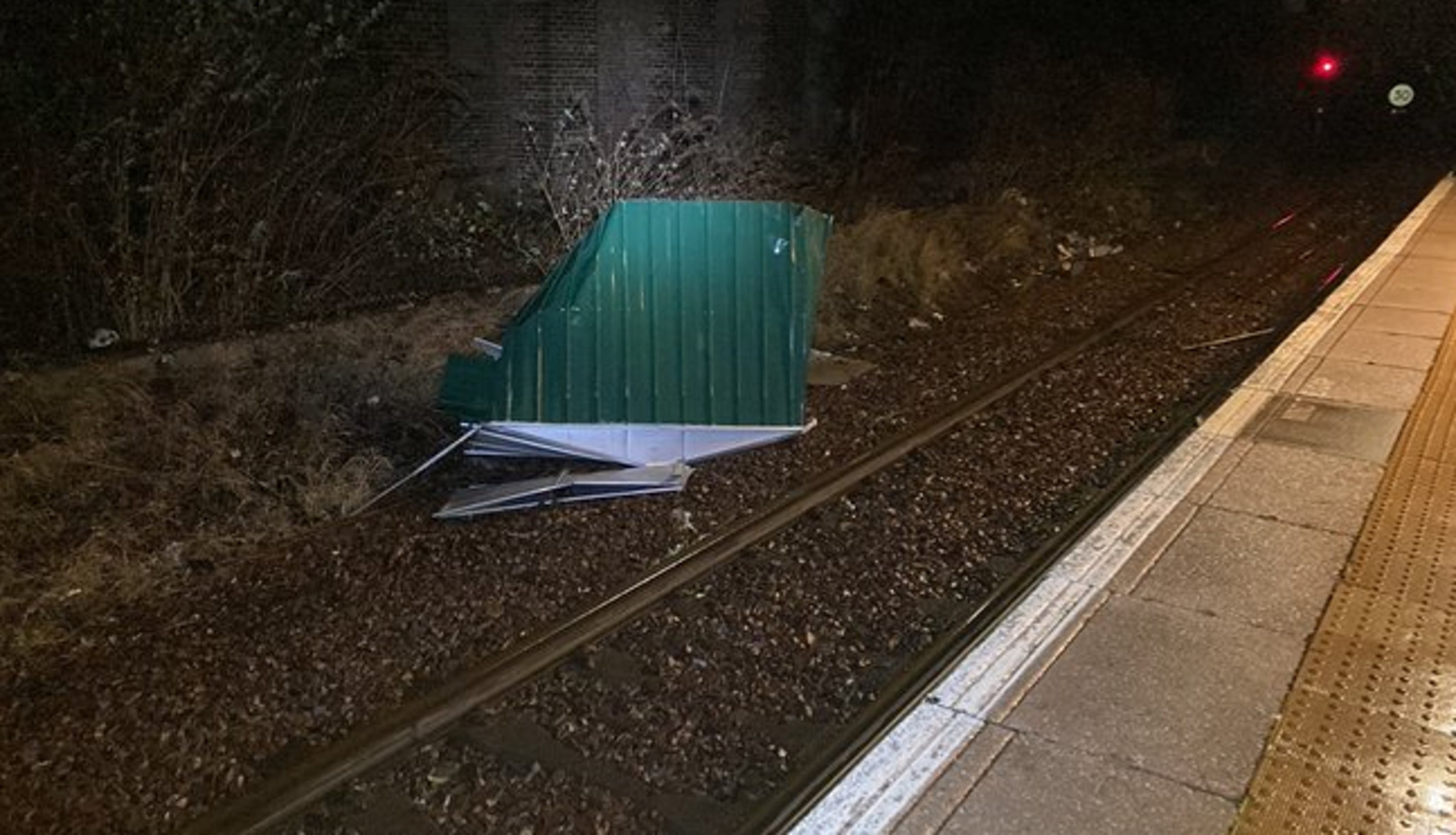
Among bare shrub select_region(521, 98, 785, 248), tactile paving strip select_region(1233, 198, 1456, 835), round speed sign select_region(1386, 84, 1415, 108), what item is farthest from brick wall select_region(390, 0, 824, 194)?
round speed sign select_region(1386, 84, 1415, 108)

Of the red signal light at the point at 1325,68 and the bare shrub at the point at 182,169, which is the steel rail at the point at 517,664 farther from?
the red signal light at the point at 1325,68

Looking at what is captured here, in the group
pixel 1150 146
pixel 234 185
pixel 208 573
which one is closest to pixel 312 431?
pixel 208 573

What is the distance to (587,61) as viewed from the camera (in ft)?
45.7

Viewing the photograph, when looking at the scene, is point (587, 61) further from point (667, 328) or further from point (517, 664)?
point (517, 664)

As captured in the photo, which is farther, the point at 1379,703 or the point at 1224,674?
the point at 1224,674

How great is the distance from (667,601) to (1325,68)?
24.3 meters

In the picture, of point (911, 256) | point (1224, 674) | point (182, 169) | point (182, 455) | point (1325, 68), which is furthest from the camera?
point (1325, 68)

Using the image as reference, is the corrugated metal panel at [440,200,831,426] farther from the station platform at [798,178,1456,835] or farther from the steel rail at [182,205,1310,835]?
the station platform at [798,178,1456,835]

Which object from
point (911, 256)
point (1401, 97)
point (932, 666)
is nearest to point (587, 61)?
point (911, 256)

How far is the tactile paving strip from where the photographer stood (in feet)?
10.1

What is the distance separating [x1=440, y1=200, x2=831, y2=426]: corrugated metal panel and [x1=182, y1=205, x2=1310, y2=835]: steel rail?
2.31 feet

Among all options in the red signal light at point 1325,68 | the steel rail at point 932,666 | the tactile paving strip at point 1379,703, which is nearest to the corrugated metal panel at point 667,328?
the steel rail at point 932,666

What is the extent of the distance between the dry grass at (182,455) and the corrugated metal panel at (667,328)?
0.82 metres

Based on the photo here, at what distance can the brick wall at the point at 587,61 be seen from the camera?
12414mm
